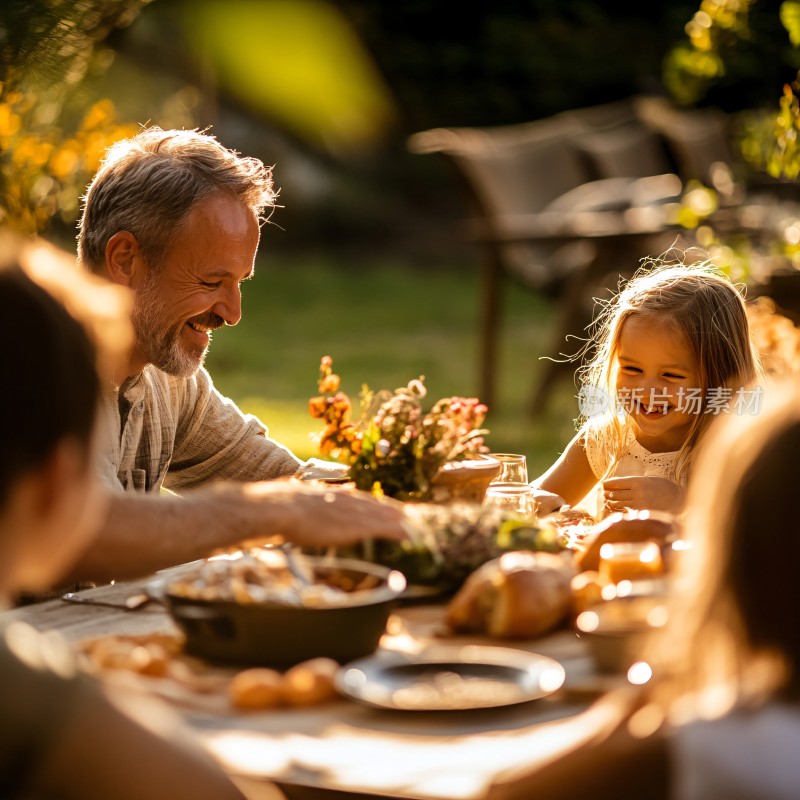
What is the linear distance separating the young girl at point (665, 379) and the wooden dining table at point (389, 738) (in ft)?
5.99

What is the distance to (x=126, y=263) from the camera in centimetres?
377

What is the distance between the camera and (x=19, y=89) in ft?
14.7

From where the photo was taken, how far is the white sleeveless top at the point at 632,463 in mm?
3955

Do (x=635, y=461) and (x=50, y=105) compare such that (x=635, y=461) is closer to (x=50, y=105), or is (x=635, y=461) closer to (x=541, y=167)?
(x=50, y=105)

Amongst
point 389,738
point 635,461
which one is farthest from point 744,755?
point 635,461

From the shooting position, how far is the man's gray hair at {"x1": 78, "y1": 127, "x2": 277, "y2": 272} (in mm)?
3715

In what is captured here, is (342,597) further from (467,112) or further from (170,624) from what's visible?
(467,112)

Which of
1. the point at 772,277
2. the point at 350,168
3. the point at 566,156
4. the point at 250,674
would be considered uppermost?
the point at 350,168

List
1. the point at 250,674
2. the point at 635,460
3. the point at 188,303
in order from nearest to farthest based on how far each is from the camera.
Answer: the point at 250,674, the point at 188,303, the point at 635,460

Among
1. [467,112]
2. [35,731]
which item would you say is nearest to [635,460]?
[35,731]

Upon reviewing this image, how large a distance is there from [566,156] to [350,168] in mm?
6004

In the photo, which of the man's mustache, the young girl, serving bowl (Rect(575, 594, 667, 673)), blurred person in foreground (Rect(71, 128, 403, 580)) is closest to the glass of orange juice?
serving bowl (Rect(575, 594, 667, 673))

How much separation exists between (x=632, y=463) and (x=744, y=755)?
8.68 feet

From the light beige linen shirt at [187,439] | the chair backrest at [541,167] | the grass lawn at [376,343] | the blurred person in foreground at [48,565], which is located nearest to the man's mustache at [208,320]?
the light beige linen shirt at [187,439]
